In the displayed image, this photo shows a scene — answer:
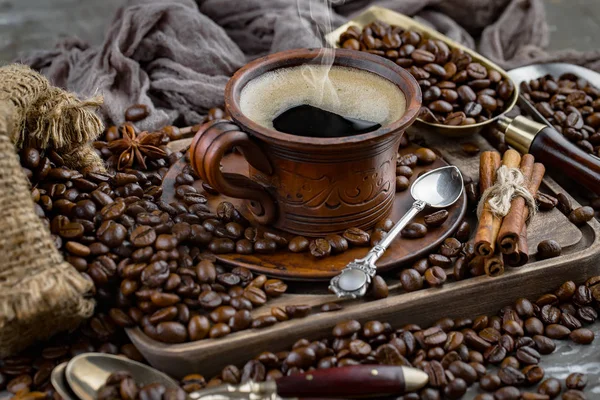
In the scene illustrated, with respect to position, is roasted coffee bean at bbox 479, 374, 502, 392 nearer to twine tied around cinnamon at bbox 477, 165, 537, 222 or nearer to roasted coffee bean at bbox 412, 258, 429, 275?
roasted coffee bean at bbox 412, 258, 429, 275

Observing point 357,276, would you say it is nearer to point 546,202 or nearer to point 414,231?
point 414,231

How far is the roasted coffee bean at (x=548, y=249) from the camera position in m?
1.51

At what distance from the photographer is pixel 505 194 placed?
1556mm

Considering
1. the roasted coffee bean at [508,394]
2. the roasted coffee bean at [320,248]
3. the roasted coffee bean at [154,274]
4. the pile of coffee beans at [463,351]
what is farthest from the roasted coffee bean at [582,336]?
the roasted coffee bean at [154,274]

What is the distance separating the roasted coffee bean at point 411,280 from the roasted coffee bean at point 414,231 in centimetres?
12

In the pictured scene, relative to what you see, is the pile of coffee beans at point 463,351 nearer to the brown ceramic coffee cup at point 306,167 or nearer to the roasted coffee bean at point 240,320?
the roasted coffee bean at point 240,320

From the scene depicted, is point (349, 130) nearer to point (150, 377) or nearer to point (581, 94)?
point (150, 377)

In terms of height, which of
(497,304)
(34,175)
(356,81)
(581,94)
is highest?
(356,81)

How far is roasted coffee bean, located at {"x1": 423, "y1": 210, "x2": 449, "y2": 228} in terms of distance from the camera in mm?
1557

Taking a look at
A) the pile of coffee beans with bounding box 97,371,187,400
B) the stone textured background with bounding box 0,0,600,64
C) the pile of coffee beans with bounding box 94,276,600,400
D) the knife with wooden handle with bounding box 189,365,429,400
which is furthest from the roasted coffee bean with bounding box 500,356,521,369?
the stone textured background with bounding box 0,0,600,64

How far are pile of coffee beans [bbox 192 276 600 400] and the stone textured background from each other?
1.85 meters

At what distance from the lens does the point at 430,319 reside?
4.83ft

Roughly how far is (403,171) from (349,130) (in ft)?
0.96

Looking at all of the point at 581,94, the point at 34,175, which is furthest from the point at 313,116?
the point at 581,94
